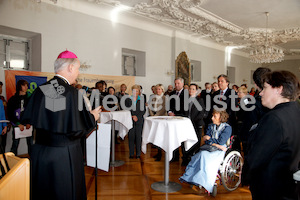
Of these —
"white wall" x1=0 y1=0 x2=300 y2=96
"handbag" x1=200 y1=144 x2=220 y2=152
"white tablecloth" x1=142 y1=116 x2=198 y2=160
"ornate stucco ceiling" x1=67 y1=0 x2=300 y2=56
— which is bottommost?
"handbag" x1=200 y1=144 x2=220 y2=152

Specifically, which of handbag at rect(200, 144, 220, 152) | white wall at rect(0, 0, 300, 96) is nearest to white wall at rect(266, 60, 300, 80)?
white wall at rect(0, 0, 300, 96)

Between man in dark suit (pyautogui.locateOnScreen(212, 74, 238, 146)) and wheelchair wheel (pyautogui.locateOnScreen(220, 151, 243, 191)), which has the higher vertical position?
man in dark suit (pyautogui.locateOnScreen(212, 74, 238, 146))

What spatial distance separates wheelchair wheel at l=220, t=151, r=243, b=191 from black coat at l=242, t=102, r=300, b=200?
171cm

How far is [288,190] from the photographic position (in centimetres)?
160

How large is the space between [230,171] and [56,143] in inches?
103

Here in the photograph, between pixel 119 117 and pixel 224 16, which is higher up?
pixel 224 16

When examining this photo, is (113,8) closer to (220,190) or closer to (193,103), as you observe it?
(193,103)

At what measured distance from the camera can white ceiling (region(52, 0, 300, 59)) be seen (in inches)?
295

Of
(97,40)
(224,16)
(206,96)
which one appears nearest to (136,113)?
(206,96)

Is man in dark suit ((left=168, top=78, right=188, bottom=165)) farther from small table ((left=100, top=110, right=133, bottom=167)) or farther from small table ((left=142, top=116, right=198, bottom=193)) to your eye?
small table ((left=142, top=116, right=198, bottom=193))

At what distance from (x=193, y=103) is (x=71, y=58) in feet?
9.92

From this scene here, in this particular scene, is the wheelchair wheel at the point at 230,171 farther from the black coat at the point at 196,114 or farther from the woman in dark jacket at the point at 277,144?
the woman in dark jacket at the point at 277,144

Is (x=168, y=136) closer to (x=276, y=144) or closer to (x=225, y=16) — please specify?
(x=276, y=144)

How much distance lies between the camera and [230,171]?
3471 mm
